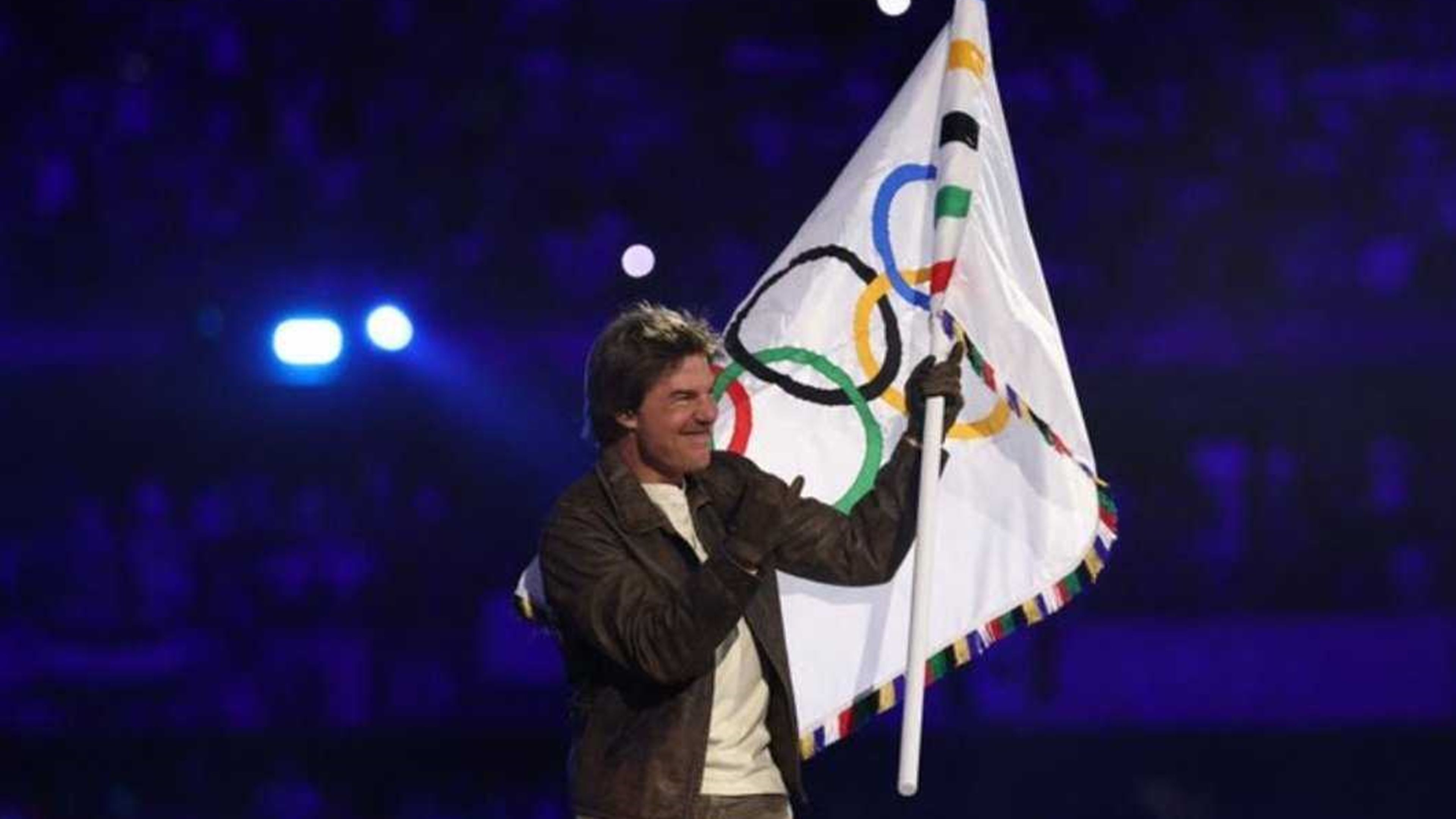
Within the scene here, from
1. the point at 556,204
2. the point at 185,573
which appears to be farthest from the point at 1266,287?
the point at 185,573

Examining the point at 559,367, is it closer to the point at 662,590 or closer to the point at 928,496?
the point at 928,496

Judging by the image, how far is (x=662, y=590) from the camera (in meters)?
3.02

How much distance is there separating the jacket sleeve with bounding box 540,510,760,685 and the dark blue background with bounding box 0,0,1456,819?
3.44m

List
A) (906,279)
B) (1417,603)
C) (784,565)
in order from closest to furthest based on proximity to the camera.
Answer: (784,565) < (906,279) < (1417,603)

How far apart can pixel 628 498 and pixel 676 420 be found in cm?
13

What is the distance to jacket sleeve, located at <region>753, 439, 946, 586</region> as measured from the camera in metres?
3.29

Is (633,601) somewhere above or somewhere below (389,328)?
below

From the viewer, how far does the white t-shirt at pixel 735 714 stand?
3094 mm

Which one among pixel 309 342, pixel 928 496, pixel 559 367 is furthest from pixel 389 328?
pixel 928 496

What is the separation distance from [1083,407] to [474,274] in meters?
1.85

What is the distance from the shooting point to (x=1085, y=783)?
255 inches

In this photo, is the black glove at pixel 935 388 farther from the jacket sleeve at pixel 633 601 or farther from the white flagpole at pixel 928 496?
the jacket sleeve at pixel 633 601

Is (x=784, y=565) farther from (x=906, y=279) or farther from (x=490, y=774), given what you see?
(x=490, y=774)

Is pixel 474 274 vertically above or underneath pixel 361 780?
above
